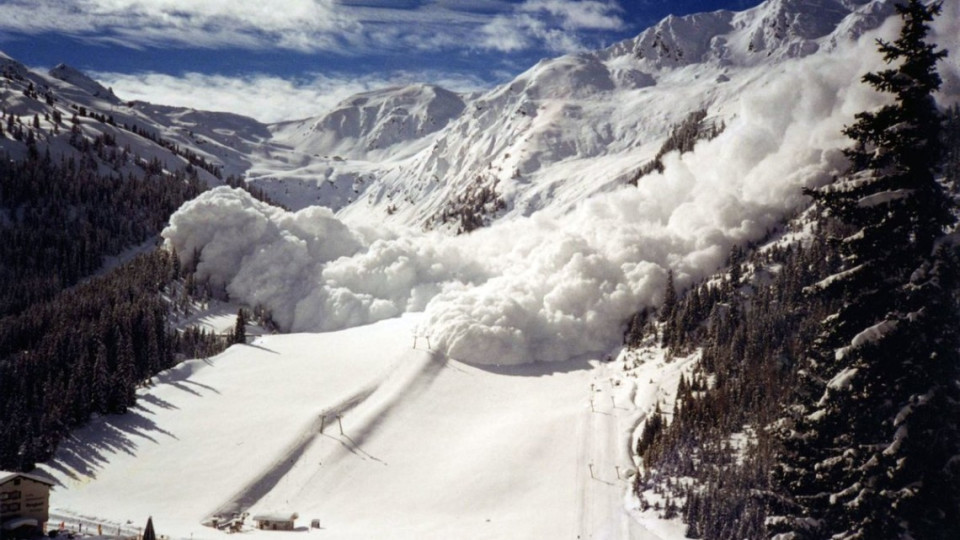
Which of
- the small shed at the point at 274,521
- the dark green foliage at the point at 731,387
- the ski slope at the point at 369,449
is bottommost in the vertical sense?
the small shed at the point at 274,521

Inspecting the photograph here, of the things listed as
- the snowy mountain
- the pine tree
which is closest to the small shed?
the snowy mountain

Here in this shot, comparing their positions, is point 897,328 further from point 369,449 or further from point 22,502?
point 369,449

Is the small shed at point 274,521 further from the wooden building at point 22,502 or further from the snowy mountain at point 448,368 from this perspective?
the wooden building at point 22,502

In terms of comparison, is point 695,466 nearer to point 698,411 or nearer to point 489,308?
point 698,411

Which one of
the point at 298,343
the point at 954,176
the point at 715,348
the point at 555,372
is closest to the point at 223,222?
the point at 298,343

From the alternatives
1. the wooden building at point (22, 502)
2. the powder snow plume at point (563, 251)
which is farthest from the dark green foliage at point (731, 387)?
the wooden building at point (22, 502)
